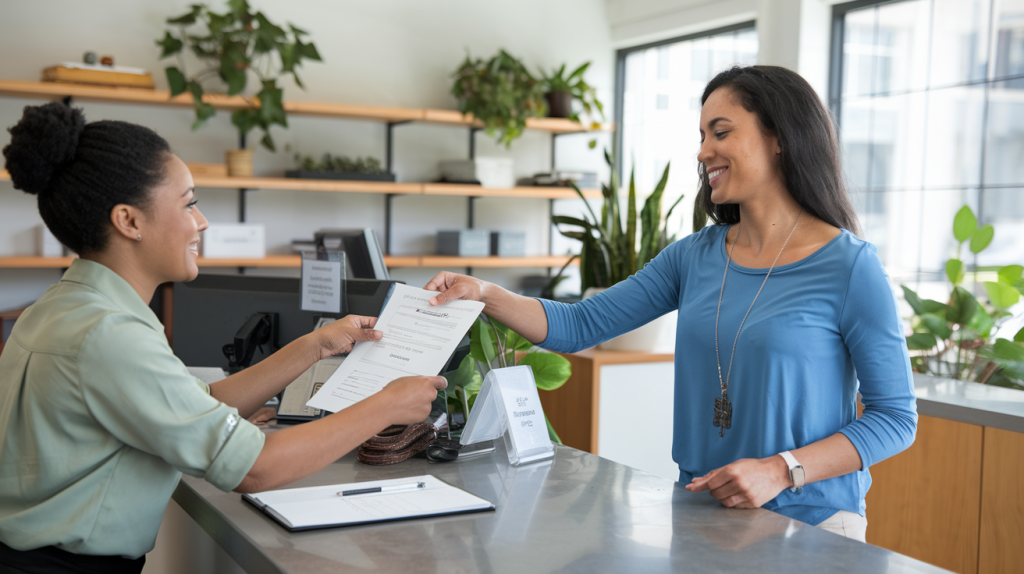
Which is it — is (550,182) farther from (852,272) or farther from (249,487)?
(249,487)

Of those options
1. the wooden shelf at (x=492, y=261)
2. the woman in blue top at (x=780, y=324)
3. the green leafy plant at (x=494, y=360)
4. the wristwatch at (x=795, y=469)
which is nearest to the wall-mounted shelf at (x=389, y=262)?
the wooden shelf at (x=492, y=261)

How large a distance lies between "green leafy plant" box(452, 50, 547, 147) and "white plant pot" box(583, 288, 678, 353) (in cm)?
195

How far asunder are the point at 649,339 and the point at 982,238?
1128mm

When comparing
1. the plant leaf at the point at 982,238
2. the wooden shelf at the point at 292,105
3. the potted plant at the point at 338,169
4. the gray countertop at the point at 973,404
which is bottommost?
the gray countertop at the point at 973,404

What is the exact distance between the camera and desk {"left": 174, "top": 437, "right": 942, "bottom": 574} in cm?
108

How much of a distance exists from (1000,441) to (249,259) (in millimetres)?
3381

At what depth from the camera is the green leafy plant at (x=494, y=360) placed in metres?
1.77

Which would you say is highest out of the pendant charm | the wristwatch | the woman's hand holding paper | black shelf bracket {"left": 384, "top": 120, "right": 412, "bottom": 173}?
black shelf bracket {"left": 384, "top": 120, "right": 412, "bottom": 173}

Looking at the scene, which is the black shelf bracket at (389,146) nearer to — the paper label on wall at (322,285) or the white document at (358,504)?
the paper label on wall at (322,285)

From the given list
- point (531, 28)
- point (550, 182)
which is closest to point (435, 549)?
point (550, 182)

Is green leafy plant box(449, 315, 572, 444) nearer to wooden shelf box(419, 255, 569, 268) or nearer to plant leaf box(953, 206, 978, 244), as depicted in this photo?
plant leaf box(953, 206, 978, 244)

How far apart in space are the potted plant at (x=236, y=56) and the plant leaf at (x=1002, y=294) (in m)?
3.15

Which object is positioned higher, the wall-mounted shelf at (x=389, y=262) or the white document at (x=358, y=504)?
the wall-mounted shelf at (x=389, y=262)

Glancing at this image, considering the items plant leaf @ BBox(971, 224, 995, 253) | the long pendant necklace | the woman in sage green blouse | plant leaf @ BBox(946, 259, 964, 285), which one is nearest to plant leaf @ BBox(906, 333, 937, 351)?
plant leaf @ BBox(946, 259, 964, 285)
